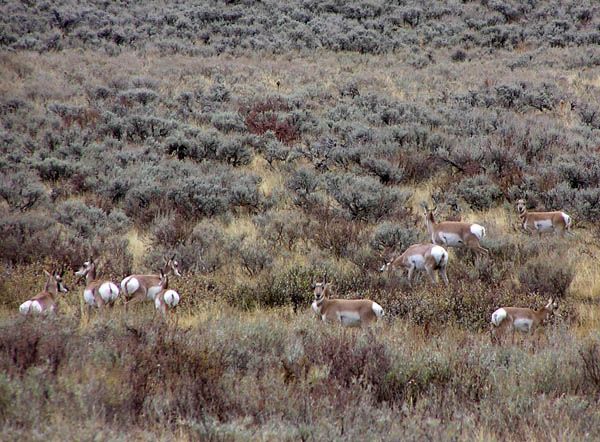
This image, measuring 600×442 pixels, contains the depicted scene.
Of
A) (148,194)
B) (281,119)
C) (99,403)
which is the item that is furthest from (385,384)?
(281,119)

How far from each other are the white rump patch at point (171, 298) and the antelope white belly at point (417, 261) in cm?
326

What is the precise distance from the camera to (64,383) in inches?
164

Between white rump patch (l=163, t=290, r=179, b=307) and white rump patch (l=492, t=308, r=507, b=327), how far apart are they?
11.6ft

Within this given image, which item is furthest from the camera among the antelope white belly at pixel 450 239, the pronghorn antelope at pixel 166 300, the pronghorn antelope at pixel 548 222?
the pronghorn antelope at pixel 548 222

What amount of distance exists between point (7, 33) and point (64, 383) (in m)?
29.0

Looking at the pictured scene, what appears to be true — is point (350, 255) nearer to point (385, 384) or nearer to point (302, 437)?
point (385, 384)

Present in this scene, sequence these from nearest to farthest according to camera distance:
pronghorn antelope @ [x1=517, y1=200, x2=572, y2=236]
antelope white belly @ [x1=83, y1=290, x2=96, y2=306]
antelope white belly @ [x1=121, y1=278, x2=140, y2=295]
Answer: antelope white belly @ [x1=83, y1=290, x2=96, y2=306], antelope white belly @ [x1=121, y1=278, x2=140, y2=295], pronghorn antelope @ [x1=517, y1=200, x2=572, y2=236]

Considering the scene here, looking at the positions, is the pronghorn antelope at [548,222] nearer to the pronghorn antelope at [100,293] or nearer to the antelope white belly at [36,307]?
the pronghorn antelope at [100,293]

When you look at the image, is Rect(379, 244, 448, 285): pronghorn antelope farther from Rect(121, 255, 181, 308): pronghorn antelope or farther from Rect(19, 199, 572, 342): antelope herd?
Rect(121, 255, 181, 308): pronghorn antelope

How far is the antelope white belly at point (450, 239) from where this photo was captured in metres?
9.70

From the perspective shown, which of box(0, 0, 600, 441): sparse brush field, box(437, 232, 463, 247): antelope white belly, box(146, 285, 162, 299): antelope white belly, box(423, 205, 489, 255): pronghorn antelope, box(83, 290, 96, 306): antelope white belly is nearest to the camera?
box(0, 0, 600, 441): sparse brush field

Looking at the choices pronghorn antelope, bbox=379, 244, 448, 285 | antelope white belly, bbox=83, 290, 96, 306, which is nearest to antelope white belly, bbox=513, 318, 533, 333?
pronghorn antelope, bbox=379, 244, 448, 285

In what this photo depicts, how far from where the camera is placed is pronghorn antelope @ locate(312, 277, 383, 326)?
7.05 meters

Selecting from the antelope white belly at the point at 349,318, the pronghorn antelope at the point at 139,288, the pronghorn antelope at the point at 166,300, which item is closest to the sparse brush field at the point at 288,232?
the pronghorn antelope at the point at 139,288
